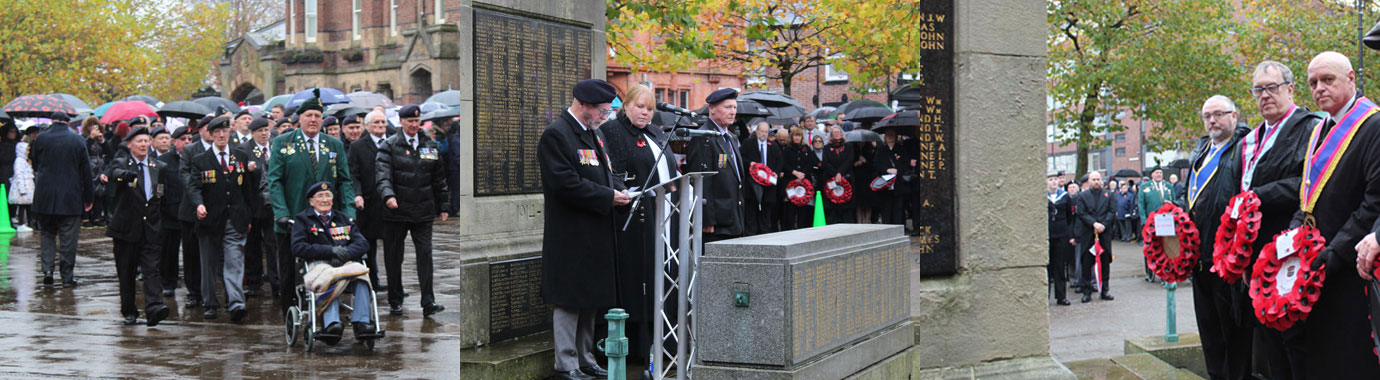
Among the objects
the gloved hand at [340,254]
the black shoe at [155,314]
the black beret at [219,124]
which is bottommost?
the black shoe at [155,314]

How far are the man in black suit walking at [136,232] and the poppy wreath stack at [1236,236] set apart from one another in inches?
328

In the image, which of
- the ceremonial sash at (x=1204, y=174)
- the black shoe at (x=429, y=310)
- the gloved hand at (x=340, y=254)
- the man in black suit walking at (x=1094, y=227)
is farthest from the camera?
the man in black suit walking at (x=1094, y=227)

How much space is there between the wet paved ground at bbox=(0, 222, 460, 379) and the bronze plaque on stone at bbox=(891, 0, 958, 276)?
10.5 feet

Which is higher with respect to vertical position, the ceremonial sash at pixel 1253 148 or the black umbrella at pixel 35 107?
the black umbrella at pixel 35 107

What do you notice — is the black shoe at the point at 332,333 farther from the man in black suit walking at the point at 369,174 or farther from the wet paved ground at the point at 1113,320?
the wet paved ground at the point at 1113,320

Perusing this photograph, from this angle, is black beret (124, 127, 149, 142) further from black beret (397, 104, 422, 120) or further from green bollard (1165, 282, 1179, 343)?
green bollard (1165, 282, 1179, 343)

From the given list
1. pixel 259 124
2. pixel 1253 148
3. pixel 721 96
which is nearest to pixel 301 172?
pixel 259 124


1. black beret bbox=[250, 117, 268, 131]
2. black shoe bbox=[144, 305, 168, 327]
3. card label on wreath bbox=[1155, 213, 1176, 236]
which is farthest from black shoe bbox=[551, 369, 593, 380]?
black beret bbox=[250, 117, 268, 131]

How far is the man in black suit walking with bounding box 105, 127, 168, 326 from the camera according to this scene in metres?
11.5

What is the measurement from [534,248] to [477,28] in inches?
62.2

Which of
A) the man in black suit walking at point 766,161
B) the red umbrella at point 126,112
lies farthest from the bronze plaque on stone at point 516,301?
the red umbrella at point 126,112

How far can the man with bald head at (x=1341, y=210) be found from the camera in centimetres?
634

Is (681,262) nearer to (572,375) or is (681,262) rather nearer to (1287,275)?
(572,375)

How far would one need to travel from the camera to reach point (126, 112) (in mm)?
26734
